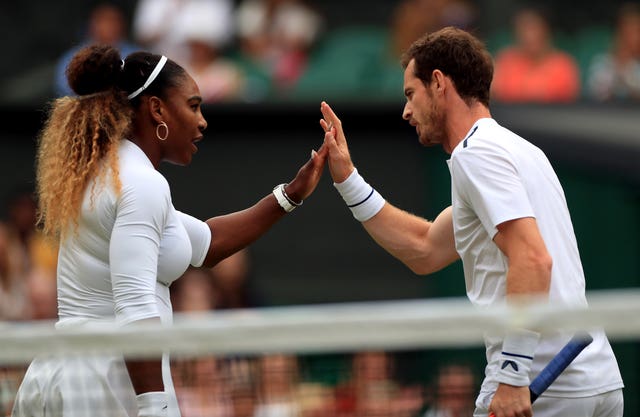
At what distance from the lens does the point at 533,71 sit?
1007 cm

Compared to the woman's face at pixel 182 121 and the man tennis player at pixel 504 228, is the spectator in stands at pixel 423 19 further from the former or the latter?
the woman's face at pixel 182 121

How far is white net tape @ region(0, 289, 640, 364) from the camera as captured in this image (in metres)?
2.89

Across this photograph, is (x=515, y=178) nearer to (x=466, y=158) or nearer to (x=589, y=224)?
(x=466, y=158)

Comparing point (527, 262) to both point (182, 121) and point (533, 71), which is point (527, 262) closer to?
point (182, 121)

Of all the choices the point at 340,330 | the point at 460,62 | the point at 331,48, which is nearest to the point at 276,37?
the point at 331,48

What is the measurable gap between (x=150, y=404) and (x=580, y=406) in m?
1.33

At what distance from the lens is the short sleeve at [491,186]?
368 cm

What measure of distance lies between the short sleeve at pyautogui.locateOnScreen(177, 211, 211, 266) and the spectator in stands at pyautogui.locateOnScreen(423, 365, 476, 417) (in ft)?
3.19

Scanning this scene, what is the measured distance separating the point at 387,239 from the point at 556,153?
4135 millimetres

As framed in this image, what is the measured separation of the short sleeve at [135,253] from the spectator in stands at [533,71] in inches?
260

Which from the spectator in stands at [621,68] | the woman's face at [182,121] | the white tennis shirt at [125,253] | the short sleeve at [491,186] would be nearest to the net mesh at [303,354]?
the white tennis shirt at [125,253]

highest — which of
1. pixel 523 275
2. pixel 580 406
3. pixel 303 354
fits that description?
pixel 523 275

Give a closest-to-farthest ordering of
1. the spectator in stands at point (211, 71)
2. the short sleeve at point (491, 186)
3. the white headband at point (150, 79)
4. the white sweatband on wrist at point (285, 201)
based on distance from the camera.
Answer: the short sleeve at point (491, 186) < the white headband at point (150, 79) < the white sweatband on wrist at point (285, 201) < the spectator in stands at point (211, 71)

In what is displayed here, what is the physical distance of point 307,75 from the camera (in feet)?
34.3
